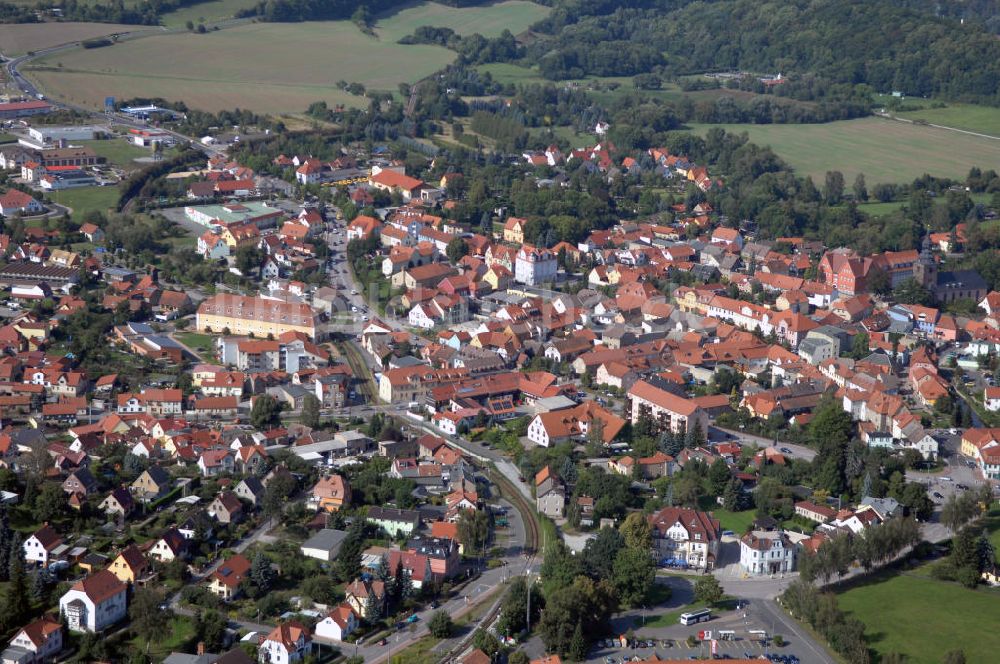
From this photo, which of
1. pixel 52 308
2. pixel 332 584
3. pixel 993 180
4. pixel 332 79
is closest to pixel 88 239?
pixel 52 308

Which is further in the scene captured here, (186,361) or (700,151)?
(700,151)

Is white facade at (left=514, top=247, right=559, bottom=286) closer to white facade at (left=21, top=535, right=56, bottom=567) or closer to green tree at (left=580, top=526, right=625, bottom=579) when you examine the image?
green tree at (left=580, top=526, right=625, bottom=579)

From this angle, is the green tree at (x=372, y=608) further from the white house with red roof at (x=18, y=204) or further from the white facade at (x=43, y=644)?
the white house with red roof at (x=18, y=204)

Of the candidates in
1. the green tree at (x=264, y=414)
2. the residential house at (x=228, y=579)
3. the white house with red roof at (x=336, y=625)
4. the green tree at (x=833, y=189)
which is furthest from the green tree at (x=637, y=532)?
the green tree at (x=833, y=189)

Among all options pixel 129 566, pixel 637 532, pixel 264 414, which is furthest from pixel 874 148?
pixel 129 566

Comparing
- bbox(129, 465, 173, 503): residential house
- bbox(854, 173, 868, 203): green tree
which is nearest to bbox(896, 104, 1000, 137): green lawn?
bbox(854, 173, 868, 203): green tree

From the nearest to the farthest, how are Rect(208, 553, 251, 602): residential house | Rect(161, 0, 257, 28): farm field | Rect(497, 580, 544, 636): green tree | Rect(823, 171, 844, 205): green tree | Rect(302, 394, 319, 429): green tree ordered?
Rect(497, 580, 544, 636): green tree → Rect(208, 553, 251, 602): residential house → Rect(302, 394, 319, 429): green tree → Rect(823, 171, 844, 205): green tree → Rect(161, 0, 257, 28): farm field

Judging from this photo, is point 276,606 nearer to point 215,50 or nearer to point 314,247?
point 314,247
